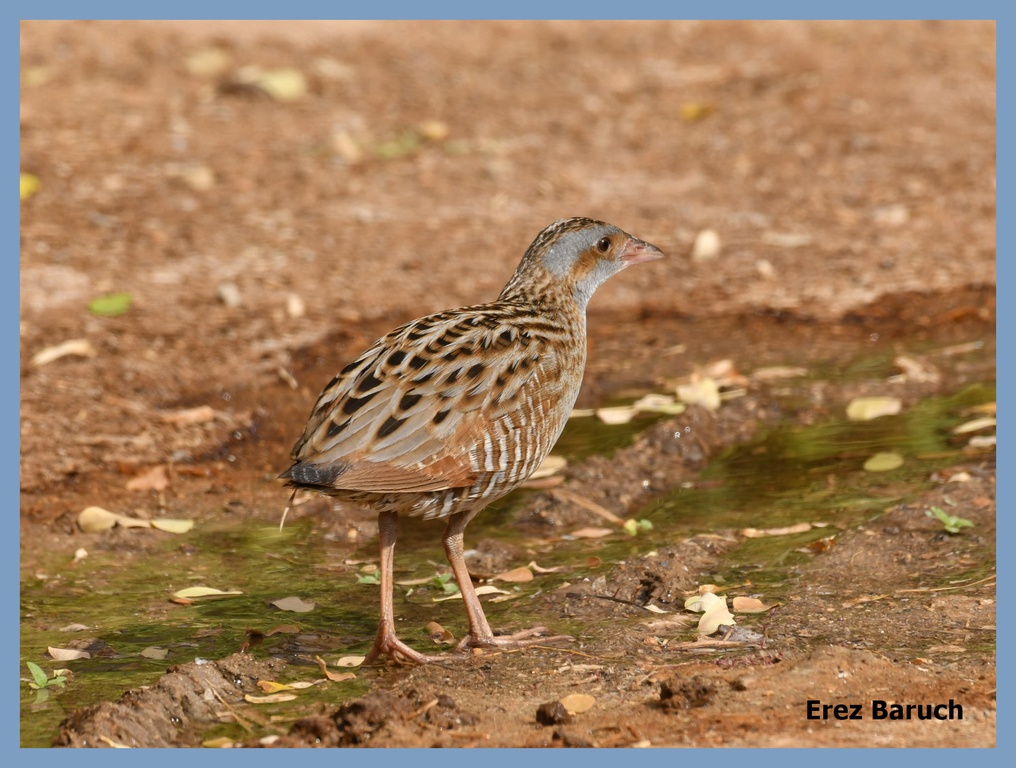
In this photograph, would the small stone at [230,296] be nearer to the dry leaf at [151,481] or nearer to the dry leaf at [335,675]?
the dry leaf at [151,481]

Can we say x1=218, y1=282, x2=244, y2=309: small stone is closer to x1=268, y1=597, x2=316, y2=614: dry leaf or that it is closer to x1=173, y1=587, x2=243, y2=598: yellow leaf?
x1=173, y1=587, x2=243, y2=598: yellow leaf

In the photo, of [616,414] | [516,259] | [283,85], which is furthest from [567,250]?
[283,85]

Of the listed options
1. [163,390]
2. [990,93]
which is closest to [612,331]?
[163,390]

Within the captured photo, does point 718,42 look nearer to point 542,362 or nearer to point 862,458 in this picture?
point 862,458

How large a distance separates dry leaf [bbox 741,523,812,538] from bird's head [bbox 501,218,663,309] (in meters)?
1.41

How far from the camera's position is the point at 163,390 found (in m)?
8.96

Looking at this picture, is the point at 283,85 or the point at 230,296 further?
the point at 283,85

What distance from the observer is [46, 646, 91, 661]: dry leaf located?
5871mm

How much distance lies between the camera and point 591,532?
723cm

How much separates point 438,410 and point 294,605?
4.57 feet

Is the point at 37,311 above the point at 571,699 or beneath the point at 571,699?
above

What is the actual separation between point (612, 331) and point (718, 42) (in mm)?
7227

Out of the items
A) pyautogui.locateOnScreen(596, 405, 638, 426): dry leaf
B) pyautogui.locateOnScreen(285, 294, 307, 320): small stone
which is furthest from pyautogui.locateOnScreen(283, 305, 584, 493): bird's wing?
pyautogui.locateOnScreen(285, 294, 307, 320): small stone

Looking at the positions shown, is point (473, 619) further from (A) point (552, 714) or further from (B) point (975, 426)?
(B) point (975, 426)
